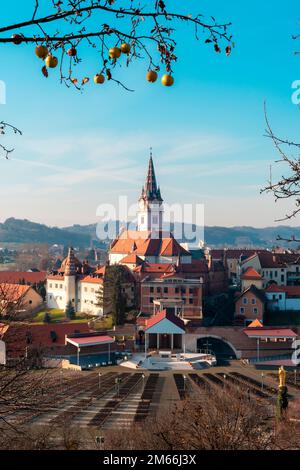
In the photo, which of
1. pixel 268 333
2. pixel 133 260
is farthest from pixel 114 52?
pixel 133 260

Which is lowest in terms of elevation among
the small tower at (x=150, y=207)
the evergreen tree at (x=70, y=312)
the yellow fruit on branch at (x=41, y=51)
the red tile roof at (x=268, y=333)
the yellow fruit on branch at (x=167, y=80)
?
the red tile roof at (x=268, y=333)

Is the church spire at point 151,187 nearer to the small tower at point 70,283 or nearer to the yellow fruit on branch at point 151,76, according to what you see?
the small tower at point 70,283

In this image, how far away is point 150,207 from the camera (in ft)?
269

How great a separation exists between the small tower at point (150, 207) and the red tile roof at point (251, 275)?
1158 inches

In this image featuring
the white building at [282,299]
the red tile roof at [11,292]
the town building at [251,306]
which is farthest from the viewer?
the white building at [282,299]

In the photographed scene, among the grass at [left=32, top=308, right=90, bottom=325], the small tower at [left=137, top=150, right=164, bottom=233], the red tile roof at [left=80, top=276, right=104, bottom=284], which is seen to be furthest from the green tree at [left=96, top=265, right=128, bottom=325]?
the small tower at [left=137, top=150, right=164, bottom=233]

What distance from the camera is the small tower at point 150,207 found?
8225 centimetres

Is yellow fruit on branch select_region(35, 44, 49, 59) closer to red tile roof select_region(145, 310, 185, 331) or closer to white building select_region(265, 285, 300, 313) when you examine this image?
red tile roof select_region(145, 310, 185, 331)

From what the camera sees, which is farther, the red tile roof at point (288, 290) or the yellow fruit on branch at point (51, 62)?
the red tile roof at point (288, 290)

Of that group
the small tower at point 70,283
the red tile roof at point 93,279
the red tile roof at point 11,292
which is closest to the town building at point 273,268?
the red tile roof at point 93,279

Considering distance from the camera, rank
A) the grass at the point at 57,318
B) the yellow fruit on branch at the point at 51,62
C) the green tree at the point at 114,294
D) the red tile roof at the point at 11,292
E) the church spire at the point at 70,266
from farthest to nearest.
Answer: the church spire at the point at 70,266
the grass at the point at 57,318
the green tree at the point at 114,294
the red tile roof at the point at 11,292
the yellow fruit on branch at the point at 51,62

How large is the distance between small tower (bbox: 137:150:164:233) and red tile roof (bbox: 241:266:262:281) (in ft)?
96.5

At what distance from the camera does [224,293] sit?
5706 cm
